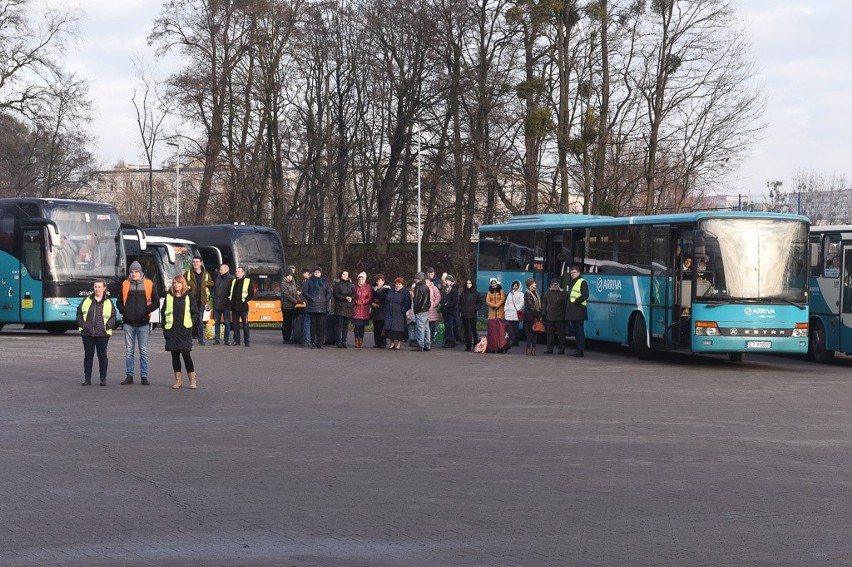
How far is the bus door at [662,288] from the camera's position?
85.0 ft

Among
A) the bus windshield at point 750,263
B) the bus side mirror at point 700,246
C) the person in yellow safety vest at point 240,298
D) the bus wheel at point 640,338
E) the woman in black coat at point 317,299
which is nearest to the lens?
the bus windshield at point 750,263

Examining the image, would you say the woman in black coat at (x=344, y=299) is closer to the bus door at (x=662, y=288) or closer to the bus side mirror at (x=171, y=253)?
the bus door at (x=662, y=288)

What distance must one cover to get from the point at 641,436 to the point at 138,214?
97.8 metres

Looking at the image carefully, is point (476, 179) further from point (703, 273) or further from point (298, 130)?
point (703, 273)

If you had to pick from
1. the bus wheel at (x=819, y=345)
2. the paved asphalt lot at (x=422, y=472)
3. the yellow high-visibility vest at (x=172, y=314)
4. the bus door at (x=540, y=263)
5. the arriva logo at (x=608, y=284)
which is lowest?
the paved asphalt lot at (x=422, y=472)

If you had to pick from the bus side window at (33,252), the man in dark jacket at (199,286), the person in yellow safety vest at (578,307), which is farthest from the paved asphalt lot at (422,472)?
the bus side window at (33,252)

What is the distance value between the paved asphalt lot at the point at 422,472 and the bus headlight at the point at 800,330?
3.31m

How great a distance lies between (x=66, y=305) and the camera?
112 feet

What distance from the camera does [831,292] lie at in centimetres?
2703

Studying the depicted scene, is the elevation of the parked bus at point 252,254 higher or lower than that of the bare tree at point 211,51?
lower

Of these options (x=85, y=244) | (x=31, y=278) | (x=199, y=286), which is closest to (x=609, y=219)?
(x=199, y=286)

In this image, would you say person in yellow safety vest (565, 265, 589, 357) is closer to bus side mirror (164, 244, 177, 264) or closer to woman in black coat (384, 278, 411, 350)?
woman in black coat (384, 278, 411, 350)

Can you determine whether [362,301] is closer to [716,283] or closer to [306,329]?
[306,329]

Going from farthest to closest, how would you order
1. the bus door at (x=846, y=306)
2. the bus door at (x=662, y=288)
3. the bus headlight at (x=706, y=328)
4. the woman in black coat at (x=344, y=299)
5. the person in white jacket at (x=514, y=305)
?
1. the woman in black coat at (x=344, y=299)
2. the person in white jacket at (x=514, y=305)
3. the bus door at (x=846, y=306)
4. the bus door at (x=662, y=288)
5. the bus headlight at (x=706, y=328)
